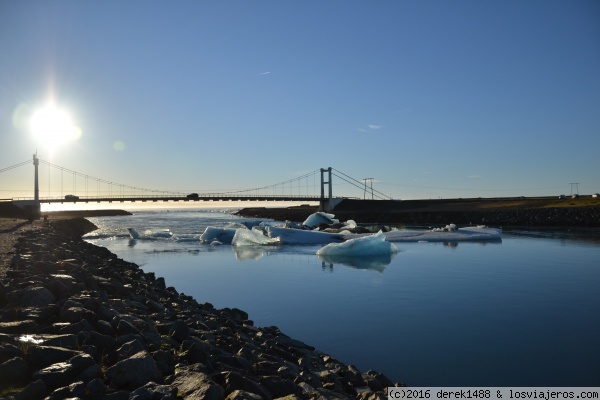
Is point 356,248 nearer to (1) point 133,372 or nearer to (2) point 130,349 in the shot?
(2) point 130,349

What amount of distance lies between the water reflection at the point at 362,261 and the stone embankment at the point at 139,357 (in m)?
7.18

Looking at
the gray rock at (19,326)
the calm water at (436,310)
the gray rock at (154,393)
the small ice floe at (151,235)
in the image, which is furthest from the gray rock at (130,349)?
the small ice floe at (151,235)

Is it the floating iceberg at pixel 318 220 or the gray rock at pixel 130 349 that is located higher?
the floating iceberg at pixel 318 220

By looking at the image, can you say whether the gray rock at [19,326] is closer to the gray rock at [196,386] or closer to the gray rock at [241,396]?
the gray rock at [196,386]

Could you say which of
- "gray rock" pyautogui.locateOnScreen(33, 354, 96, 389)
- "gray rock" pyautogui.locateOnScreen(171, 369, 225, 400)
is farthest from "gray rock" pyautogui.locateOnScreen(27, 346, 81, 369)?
"gray rock" pyautogui.locateOnScreen(171, 369, 225, 400)

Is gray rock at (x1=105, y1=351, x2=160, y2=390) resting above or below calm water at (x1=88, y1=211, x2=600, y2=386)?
above

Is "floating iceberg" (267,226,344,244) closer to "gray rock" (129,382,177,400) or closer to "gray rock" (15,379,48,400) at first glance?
"gray rock" (129,382,177,400)

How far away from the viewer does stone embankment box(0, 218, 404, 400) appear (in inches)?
106

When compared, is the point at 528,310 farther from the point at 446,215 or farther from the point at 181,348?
the point at 446,215

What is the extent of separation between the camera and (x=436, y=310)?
679 cm

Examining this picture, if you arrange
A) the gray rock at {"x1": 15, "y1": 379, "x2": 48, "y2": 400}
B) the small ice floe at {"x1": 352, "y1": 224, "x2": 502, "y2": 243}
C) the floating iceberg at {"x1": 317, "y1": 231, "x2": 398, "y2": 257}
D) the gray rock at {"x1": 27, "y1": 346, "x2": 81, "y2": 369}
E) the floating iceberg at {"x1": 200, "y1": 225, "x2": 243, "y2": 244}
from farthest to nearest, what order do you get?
the floating iceberg at {"x1": 200, "y1": 225, "x2": 243, "y2": 244}
the small ice floe at {"x1": 352, "y1": 224, "x2": 502, "y2": 243}
the floating iceberg at {"x1": 317, "y1": 231, "x2": 398, "y2": 257}
the gray rock at {"x1": 27, "y1": 346, "x2": 81, "y2": 369}
the gray rock at {"x1": 15, "y1": 379, "x2": 48, "y2": 400}

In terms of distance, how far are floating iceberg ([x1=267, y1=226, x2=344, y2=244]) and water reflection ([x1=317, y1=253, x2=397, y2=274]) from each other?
6.29 m

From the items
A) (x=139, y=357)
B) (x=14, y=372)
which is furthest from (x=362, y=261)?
(x=14, y=372)

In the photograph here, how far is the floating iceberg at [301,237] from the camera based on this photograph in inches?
838
